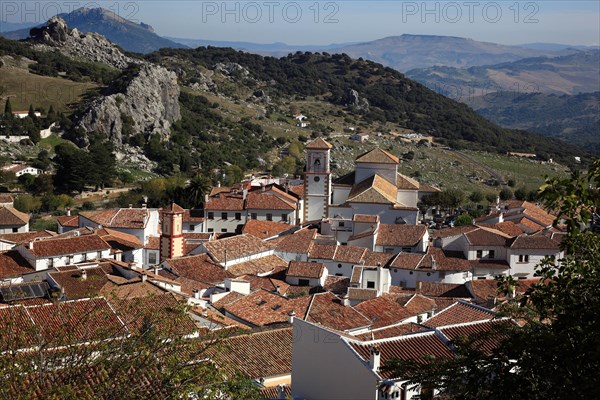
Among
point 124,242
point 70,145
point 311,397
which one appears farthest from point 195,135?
point 311,397

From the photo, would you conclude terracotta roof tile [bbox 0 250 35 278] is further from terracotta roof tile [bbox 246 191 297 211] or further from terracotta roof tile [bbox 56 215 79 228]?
terracotta roof tile [bbox 246 191 297 211]

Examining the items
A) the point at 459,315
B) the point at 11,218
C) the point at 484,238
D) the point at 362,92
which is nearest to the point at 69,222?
the point at 11,218

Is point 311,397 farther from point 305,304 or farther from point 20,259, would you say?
point 20,259

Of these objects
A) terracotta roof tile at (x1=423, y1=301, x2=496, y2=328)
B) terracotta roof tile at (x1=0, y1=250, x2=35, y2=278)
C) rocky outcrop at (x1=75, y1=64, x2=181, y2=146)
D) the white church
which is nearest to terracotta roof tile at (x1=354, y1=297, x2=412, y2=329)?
terracotta roof tile at (x1=423, y1=301, x2=496, y2=328)

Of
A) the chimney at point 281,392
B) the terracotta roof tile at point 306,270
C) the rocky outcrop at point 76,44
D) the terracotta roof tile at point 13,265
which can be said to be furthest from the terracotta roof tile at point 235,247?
the rocky outcrop at point 76,44

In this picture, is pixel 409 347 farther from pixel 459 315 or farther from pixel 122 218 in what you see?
pixel 122 218

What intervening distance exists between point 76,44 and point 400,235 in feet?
265

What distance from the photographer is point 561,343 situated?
734 centimetres

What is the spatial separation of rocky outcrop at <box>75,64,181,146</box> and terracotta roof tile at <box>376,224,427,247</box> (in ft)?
139

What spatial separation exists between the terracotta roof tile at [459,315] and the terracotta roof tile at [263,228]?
20527 millimetres

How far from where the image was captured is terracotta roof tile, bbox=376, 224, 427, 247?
1458 inches

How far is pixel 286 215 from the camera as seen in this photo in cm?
4478

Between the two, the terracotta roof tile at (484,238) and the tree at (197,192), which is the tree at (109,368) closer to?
the terracotta roof tile at (484,238)

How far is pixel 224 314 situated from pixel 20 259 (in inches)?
453
